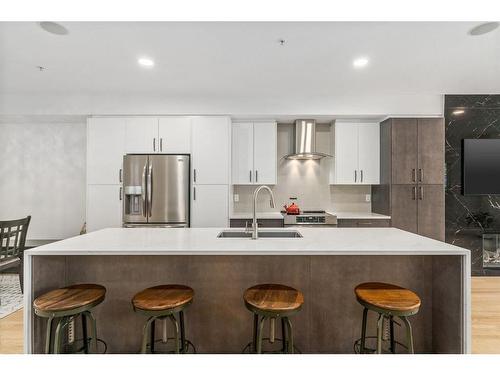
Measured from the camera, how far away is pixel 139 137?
3.99 metres

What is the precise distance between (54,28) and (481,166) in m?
5.34

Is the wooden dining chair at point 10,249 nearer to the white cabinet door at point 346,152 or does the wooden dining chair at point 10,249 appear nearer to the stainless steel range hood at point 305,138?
the stainless steel range hood at point 305,138

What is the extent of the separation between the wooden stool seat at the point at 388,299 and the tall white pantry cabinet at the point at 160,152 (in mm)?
2394

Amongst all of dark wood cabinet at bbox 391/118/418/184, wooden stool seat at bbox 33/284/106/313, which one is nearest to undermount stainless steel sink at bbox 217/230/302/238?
wooden stool seat at bbox 33/284/106/313

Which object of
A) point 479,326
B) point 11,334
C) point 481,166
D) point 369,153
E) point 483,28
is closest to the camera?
point 483,28

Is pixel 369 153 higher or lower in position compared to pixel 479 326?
higher

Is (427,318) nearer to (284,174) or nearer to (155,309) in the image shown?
(155,309)

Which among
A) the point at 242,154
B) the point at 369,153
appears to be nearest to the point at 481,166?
the point at 369,153

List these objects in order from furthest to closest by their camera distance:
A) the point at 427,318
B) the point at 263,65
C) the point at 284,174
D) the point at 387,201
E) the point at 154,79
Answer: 1. the point at 284,174
2. the point at 387,201
3. the point at 154,79
4. the point at 263,65
5. the point at 427,318

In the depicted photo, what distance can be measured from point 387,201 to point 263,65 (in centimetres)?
253

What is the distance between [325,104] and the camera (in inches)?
160

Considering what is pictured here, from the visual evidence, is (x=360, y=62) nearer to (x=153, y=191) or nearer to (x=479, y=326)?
(x=479, y=326)

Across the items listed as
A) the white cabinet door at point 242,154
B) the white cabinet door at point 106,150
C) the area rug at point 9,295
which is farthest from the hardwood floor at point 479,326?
the white cabinet door at point 242,154

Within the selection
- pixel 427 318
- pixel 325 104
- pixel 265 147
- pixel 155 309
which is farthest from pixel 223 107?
pixel 427 318
